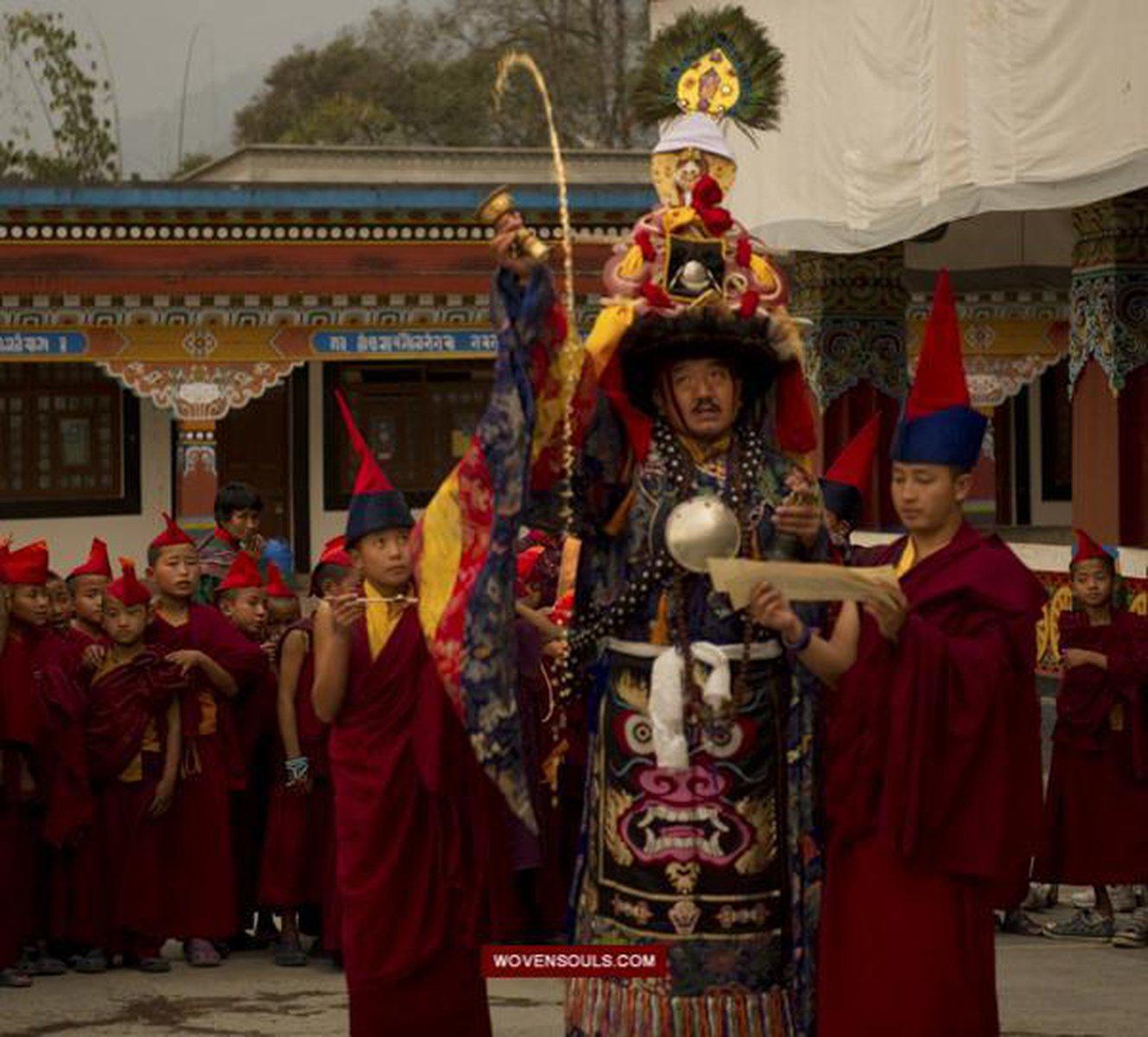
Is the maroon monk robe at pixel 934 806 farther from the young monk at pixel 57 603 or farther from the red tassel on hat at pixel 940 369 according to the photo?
the young monk at pixel 57 603

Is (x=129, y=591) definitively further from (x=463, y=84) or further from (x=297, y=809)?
(x=463, y=84)

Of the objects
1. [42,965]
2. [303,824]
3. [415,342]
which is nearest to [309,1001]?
[303,824]

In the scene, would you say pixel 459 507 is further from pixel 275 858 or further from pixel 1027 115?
pixel 1027 115

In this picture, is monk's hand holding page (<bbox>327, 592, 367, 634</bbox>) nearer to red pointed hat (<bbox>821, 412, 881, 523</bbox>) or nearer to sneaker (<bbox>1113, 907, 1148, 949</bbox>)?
red pointed hat (<bbox>821, 412, 881, 523</bbox>)

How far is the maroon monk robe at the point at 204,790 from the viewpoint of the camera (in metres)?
8.63

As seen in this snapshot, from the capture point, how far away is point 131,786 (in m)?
8.62

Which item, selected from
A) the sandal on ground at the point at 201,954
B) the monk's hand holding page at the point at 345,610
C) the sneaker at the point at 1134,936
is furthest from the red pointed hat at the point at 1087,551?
the monk's hand holding page at the point at 345,610

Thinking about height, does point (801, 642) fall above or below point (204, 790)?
above

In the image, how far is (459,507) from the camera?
5.48 metres

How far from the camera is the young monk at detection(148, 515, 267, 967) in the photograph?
862 centimetres

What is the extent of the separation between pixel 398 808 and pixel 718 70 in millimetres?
1836

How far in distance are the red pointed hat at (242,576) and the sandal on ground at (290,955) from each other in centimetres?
122

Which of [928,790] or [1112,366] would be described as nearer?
[928,790]

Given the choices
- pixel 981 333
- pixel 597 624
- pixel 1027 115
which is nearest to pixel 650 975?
pixel 597 624
